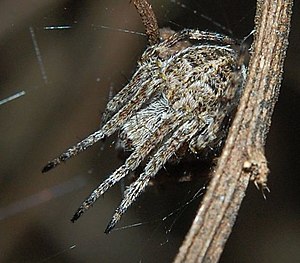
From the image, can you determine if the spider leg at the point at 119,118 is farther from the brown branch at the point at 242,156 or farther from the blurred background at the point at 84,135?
the blurred background at the point at 84,135

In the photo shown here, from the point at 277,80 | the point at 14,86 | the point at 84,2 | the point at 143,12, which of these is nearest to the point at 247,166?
the point at 277,80

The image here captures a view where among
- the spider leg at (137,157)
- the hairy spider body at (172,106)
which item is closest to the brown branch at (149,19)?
the hairy spider body at (172,106)

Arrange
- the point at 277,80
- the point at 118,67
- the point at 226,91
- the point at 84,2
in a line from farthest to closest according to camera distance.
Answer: the point at 118,67, the point at 84,2, the point at 226,91, the point at 277,80

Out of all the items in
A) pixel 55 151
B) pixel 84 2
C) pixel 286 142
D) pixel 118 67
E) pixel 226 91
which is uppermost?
pixel 84 2

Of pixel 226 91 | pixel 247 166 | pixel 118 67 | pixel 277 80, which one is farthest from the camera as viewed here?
pixel 118 67

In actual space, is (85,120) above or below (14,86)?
below

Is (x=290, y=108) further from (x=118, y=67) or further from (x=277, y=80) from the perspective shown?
(x=277, y=80)
